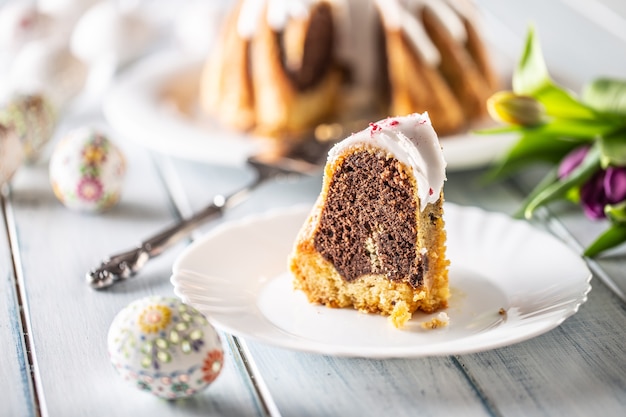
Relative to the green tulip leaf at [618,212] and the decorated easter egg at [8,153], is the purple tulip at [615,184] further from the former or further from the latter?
the decorated easter egg at [8,153]

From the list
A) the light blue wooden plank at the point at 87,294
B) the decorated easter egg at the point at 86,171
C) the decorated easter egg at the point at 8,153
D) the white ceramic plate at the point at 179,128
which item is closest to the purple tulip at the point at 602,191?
the white ceramic plate at the point at 179,128

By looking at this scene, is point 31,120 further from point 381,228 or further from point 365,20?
point 381,228

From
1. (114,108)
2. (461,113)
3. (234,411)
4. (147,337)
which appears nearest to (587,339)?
(234,411)

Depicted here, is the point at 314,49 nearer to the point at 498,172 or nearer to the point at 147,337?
the point at 498,172

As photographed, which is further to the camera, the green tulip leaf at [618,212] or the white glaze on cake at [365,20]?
the white glaze on cake at [365,20]

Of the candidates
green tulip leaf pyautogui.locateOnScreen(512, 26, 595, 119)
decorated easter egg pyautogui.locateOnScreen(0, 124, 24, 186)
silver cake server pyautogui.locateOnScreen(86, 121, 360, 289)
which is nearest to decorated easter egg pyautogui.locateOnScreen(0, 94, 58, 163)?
decorated easter egg pyautogui.locateOnScreen(0, 124, 24, 186)

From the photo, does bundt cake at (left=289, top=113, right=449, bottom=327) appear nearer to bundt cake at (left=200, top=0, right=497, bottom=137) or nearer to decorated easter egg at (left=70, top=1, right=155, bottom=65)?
bundt cake at (left=200, top=0, right=497, bottom=137)
